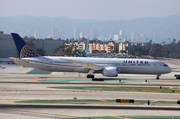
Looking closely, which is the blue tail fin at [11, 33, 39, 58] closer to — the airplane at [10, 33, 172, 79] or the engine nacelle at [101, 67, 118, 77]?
the airplane at [10, 33, 172, 79]

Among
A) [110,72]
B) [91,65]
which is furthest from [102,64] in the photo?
[110,72]

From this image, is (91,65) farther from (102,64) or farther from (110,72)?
(110,72)

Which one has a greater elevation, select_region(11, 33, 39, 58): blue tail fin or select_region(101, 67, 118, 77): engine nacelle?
select_region(11, 33, 39, 58): blue tail fin

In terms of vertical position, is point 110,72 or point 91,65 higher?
point 91,65

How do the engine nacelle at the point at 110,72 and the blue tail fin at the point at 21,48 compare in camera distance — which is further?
the blue tail fin at the point at 21,48

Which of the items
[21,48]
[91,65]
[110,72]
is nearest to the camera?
[110,72]

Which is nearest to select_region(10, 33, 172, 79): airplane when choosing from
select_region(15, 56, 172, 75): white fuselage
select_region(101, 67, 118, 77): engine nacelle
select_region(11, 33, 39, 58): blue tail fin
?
select_region(15, 56, 172, 75): white fuselage

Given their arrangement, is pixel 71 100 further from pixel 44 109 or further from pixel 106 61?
pixel 106 61

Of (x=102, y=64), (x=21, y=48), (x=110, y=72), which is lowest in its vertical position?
(x=110, y=72)

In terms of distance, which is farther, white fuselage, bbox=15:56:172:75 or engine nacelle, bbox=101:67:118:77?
white fuselage, bbox=15:56:172:75

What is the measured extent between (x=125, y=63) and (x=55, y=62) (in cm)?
1335

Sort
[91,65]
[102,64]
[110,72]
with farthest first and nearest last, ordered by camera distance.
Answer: [102,64] → [91,65] → [110,72]

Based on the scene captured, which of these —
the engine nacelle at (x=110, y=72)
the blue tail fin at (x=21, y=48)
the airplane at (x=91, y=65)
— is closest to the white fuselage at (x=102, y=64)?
the airplane at (x=91, y=65)

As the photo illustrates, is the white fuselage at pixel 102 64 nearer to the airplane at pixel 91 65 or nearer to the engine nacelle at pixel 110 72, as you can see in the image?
the airplane at pixel 91 65
